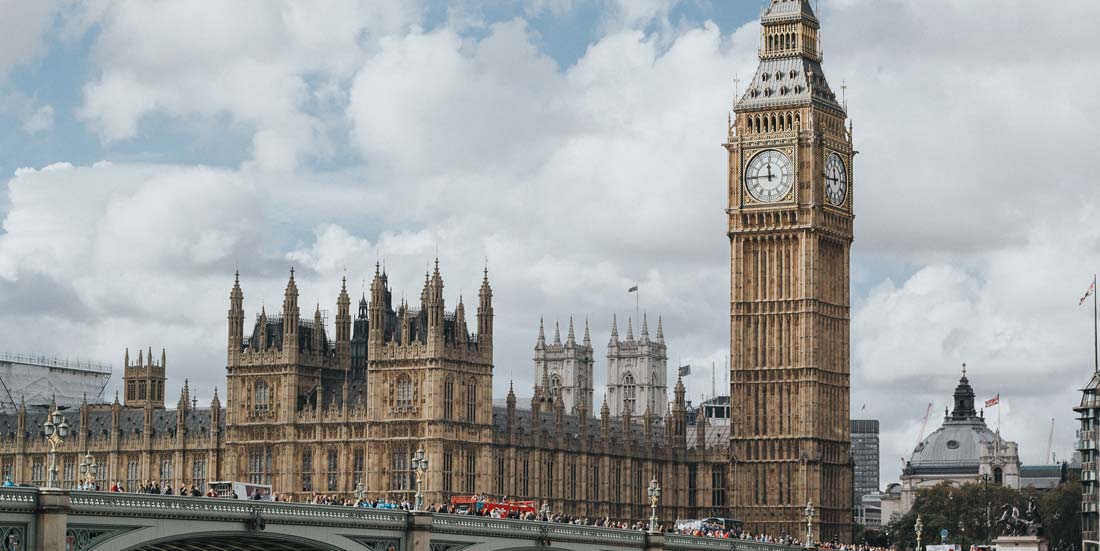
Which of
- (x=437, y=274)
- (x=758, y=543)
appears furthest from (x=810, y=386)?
(x=758, y=543)

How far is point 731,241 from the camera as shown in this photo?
527 ft

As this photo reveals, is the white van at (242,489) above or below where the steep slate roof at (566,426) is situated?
below

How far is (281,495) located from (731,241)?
37942mm

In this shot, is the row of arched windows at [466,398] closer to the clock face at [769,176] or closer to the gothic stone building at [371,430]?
the gothic stone building at [371,430]

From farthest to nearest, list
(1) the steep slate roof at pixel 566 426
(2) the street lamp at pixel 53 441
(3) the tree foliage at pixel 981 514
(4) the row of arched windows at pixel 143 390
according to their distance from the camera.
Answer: (3) the tree foliage at pixel 981 514, (4) the row of arched windows at pixel 143 390, (1) the steep slate roof at pixel 566 426, (2) the street lamp at pixel 53 441

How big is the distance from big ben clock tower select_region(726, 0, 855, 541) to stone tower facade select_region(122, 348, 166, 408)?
4572 cm

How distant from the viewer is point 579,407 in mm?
157375

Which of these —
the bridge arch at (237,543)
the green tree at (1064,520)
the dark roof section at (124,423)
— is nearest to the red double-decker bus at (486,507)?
the bridge arch at (237,543)

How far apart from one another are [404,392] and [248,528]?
196ft

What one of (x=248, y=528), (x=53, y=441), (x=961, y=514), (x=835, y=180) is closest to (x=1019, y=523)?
(x=835, y=180)

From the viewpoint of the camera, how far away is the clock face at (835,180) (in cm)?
16062

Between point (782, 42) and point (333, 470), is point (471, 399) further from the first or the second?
point (782, 42)

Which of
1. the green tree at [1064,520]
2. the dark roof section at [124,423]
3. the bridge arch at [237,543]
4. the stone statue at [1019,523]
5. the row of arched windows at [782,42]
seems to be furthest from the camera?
the green tree at [1064,520]

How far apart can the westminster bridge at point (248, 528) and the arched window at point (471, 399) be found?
38010 millimetres
